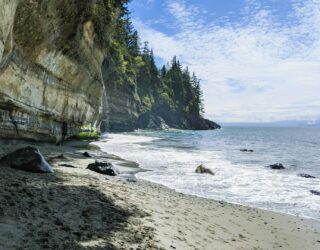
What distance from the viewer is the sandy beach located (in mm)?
5613

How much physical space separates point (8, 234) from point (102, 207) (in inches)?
105

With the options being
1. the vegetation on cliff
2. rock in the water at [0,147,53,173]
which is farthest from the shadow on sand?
the vegetation on cliff

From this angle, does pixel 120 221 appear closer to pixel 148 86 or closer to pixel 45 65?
pixel 45 65

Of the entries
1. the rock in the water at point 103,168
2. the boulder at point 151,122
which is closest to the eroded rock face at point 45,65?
the rock in the water at point 103,168

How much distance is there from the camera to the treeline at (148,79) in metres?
64.9

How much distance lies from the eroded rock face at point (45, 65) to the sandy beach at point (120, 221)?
4502 millimetres

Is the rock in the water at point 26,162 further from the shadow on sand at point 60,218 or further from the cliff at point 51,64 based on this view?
the cliff at point 51,64

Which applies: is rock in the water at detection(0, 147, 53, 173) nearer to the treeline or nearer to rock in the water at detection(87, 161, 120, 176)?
rock in the water at detection(87, 161, 120, 176)

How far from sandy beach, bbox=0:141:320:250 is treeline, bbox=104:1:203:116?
163ft

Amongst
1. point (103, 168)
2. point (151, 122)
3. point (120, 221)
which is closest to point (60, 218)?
point (120, 221)

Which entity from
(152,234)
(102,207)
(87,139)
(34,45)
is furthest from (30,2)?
(87,139)

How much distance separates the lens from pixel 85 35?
A: 2112 cm

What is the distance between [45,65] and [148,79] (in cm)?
8344

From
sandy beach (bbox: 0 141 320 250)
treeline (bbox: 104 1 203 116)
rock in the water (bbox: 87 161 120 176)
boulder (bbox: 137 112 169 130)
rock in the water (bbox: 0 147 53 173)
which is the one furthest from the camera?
boulder (bbox: 137 112 169 130)
